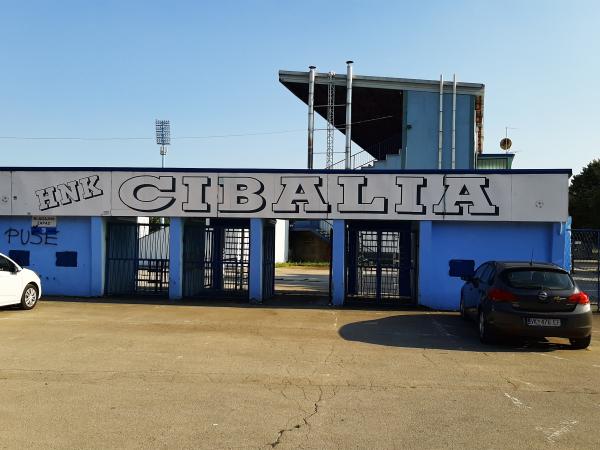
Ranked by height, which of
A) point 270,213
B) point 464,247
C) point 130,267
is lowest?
point 130,267

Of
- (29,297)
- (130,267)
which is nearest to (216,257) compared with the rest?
(130,267)

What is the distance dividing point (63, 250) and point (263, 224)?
238 inches

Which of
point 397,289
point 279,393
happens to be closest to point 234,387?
point 279,393

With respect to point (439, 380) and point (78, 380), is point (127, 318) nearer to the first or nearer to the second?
point (78, 380)

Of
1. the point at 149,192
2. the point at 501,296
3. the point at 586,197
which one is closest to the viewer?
the point at 501,296

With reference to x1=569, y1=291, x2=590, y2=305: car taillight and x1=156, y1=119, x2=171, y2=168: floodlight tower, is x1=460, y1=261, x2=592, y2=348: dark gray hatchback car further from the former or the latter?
x1=156, y1=119, x2=171, y2=168: floodlight tower

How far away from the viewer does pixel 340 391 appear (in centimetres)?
685

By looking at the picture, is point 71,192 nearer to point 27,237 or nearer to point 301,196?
point 27,237

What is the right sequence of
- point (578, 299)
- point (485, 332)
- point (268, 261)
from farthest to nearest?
point (268, 261) → point (485, 332) → point (578, 299)

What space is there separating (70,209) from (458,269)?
11254 millimetres

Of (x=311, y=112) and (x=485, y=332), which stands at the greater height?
(x=311, y=112)

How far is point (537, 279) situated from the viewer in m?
9.85

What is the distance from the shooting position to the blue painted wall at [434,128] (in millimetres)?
29484

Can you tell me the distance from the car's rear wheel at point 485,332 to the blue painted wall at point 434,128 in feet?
66.0
